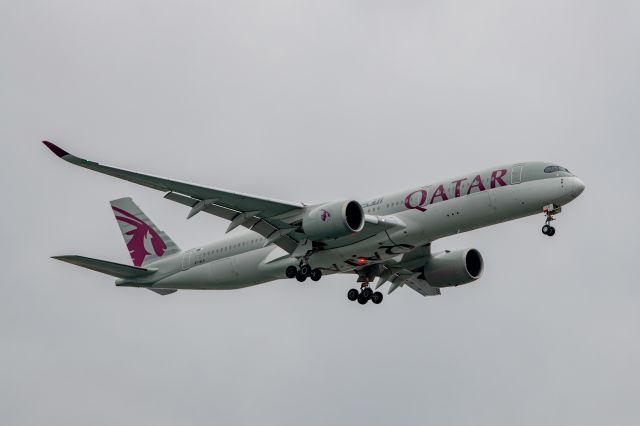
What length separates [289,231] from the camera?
157 feet

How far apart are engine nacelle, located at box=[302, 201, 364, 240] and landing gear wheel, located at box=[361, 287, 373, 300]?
23.8ft

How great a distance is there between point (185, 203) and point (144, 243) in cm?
1206

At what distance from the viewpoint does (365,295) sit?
52.8 m

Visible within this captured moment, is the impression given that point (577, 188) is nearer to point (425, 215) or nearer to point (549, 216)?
point (549, 216)

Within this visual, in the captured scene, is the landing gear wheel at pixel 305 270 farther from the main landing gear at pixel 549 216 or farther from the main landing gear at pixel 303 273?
the main landing gear at pixel 549 216

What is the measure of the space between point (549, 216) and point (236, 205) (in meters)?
12.7

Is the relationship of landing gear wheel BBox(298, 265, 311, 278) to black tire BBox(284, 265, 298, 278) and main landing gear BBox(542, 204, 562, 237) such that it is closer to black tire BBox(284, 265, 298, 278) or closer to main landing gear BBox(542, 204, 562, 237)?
black tire BBox(284, 265, 298, 278)

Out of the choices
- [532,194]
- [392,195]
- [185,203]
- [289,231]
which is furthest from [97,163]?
[532,194]

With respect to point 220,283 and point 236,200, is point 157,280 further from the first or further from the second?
point 236,200

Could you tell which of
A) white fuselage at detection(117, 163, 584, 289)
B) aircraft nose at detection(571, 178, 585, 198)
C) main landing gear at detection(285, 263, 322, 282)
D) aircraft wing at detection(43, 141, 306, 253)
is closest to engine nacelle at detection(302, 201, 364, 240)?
white fuselage at detection(117, 163, 584, 289)

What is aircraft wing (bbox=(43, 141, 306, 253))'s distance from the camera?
145 feet

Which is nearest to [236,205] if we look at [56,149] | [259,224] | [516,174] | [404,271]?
[259,224]

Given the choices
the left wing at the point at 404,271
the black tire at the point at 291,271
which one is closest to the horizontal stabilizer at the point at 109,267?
the black tire at the point at 291,271

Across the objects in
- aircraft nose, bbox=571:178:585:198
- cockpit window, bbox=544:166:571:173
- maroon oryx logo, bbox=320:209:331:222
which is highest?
cockpit window, bbox=544:166:571:173
